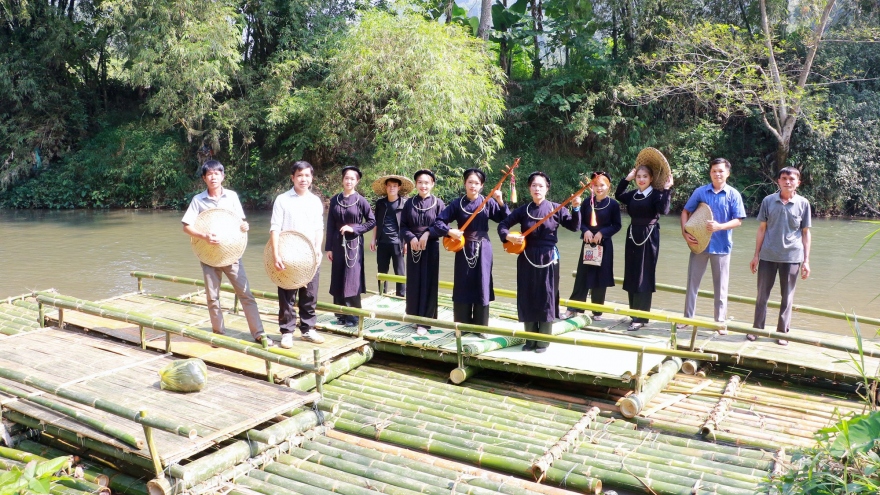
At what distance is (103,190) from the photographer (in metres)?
21.7

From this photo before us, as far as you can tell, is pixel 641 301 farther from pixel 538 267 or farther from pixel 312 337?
pixel 312 337

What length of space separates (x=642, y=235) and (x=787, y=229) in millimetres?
1111

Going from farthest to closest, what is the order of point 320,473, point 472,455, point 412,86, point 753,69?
point 753,69
point 412,86
point 472,455
point 320,473

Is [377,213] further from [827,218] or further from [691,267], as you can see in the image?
[827,218]

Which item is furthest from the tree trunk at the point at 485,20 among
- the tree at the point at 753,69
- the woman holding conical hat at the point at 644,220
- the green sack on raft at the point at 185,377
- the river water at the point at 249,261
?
the green sack on raft at the point at 185,377

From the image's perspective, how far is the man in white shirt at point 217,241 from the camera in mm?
5129

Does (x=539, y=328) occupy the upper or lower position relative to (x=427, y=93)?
lower

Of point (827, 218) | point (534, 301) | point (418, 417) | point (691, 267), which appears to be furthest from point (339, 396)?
point (827, 218)

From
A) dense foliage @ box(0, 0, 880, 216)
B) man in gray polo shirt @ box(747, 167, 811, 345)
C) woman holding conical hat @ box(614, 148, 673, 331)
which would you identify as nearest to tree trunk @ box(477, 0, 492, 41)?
dense foliage @ box(0, 0, 880, 216)

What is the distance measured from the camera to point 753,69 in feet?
54.2

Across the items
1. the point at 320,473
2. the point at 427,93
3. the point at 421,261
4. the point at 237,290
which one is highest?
the point at 427,93

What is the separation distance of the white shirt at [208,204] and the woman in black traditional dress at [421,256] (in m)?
1.38

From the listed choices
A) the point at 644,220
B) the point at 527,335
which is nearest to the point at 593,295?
the point at 644,220

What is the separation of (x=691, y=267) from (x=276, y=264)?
11.3 feet
